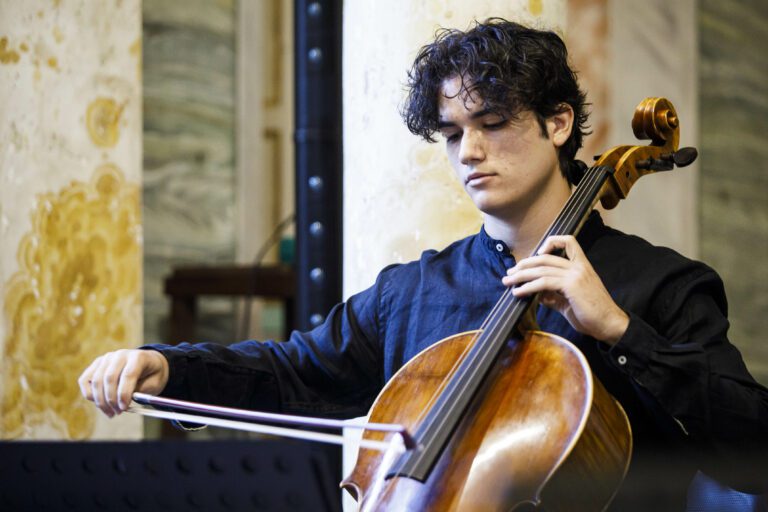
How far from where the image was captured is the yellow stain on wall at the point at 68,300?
2709mm

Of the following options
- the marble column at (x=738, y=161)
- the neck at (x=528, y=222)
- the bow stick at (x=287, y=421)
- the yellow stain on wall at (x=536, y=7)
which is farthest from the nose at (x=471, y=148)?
the marble column at (x=738, y=161)

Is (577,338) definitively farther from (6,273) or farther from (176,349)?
(6,273)

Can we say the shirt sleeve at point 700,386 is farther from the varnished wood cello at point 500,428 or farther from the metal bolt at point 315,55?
the metal bolt at point 315,55

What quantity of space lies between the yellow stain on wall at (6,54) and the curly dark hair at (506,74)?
Result: 1.19m

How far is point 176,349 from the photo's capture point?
181 centimetres

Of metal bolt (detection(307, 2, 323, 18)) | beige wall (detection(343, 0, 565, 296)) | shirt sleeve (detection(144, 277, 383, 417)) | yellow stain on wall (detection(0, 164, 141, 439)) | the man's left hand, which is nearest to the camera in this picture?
the man's left hand

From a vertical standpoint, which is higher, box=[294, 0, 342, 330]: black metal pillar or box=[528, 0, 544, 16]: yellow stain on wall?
box=[528, 0, 544, 16]: yellow stain on wall

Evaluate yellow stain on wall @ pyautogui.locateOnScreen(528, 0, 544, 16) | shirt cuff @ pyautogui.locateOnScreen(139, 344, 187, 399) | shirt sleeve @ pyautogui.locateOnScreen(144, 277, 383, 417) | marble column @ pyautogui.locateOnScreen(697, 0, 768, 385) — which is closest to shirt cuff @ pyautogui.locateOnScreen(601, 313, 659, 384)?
shirt sleeve @ pyautogui.locateOnScreen(144, 277, 383, 417)

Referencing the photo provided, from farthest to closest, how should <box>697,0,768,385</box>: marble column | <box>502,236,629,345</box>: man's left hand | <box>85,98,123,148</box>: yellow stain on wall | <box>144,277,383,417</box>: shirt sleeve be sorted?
<box>697,0,768,385</box>: marble column, <box>85,98,123,148</box>: yellow stain on wall, <box>144,277,383,417</box>: shirt sleeve, <box>502,236,629,345</box>: man's left hand

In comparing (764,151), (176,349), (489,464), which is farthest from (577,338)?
(764,151)

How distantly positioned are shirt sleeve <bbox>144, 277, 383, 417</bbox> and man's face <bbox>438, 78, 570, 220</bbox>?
309 mm

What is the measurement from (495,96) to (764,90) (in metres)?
3.52

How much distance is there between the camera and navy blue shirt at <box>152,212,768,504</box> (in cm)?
158

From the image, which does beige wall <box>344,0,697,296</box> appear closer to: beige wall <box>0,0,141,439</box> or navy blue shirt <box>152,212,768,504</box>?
navy blue shirt <box>152,212,768,504</box>
